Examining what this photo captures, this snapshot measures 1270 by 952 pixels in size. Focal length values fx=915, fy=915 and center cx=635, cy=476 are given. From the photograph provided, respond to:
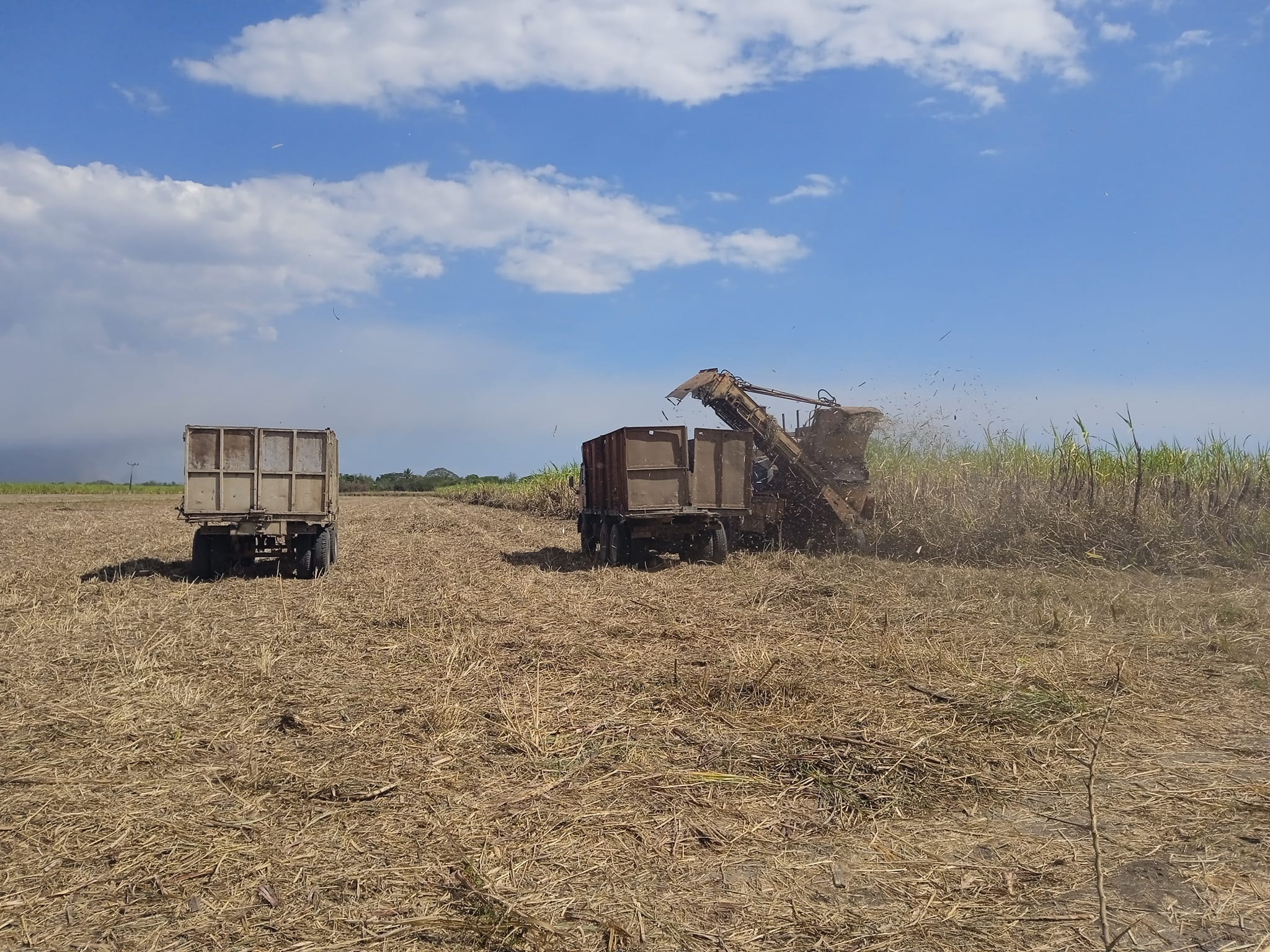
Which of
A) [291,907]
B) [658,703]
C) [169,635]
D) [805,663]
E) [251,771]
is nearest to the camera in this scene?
[291,907]

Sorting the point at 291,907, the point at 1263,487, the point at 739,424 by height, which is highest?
the point at 739,424

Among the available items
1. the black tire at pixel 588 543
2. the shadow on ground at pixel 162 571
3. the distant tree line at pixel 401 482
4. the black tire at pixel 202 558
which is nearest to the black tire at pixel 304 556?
the shadow on ground at pixel 162 571

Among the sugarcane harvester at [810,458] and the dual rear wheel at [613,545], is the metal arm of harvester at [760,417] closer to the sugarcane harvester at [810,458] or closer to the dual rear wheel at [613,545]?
the sugarcane harvester at [810,458]

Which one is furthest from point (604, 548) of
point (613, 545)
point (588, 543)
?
point (588, 543)

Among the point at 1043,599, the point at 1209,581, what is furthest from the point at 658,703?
the point at 1209,581

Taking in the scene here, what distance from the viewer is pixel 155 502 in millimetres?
47844

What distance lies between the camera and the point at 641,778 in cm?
500

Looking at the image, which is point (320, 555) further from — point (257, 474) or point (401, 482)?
point (401, 482)

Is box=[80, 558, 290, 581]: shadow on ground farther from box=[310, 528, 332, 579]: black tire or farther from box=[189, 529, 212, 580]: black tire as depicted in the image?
box=[310, 528, 332, 579]: black tire

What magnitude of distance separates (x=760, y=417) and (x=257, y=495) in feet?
27.5

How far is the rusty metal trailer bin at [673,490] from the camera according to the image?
1470 cm

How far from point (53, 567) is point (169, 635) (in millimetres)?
8125

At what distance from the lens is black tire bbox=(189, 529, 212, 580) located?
1407cm

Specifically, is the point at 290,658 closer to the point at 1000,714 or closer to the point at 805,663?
the point at 805,663
